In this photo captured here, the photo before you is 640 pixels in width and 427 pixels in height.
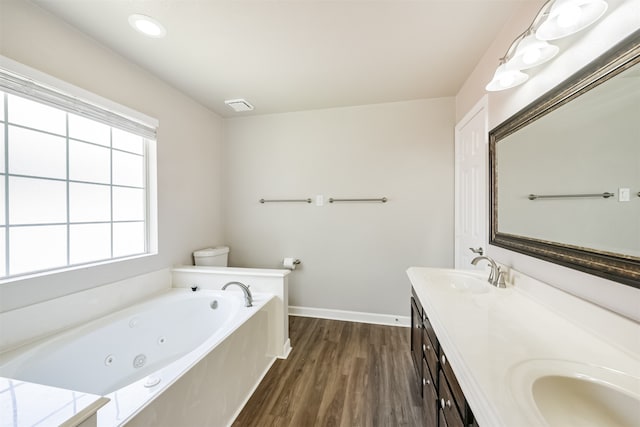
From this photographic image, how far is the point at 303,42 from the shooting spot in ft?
5.05

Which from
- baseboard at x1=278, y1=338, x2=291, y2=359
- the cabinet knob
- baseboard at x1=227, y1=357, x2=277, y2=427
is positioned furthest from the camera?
baseboard at x1=278, y1=338, x2=291, y2=359

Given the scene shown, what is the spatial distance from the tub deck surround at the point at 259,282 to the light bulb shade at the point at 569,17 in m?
2.02

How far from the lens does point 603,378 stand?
59 centimetres

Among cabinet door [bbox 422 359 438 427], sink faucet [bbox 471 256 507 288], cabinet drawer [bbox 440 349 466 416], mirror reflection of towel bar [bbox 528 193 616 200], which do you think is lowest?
cabinet door [bbox 422 359 438 427]

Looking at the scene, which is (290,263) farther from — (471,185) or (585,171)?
(585,171)

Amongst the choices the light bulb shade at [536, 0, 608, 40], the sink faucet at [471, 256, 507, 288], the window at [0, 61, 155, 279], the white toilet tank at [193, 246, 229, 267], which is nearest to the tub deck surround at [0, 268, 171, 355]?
the window at [0, 61, 155, 279]

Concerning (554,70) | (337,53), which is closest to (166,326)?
(337,53)

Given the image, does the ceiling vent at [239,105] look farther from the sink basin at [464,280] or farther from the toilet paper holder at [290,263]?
the sink basin at [464,280]

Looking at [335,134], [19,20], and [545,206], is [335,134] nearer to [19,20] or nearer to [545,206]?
[545,206]

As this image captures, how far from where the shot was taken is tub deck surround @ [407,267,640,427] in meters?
0.54

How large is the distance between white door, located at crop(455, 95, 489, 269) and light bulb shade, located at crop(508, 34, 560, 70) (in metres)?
0.59

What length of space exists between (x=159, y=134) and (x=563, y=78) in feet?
Result: 8.76

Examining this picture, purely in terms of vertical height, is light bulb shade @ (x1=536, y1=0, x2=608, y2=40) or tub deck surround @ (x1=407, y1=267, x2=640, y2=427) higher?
light bulb shade @ (x1=536, y1=0, x2=608, y2=40)

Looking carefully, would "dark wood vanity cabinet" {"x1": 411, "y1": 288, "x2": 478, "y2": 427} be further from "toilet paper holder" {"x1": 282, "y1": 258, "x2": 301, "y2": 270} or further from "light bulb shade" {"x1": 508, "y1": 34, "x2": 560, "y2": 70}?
"toilet paper holder" {"x1": 282, "y1": 258, "x2": 301, "y2": 270}
